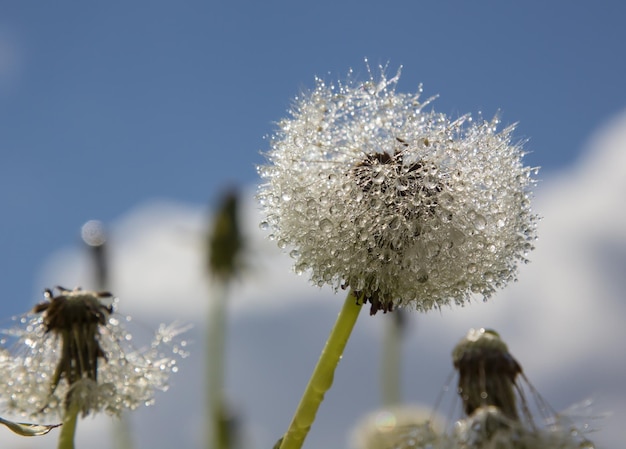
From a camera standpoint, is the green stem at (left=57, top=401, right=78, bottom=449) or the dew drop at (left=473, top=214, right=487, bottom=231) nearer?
the dew drop at (left=473, top=214, right=487, bottom=231)

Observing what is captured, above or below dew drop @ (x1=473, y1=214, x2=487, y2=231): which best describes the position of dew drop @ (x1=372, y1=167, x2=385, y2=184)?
above

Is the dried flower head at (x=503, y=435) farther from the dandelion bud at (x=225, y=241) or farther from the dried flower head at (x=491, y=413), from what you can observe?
the dandelion bud at (x=225, y=241)

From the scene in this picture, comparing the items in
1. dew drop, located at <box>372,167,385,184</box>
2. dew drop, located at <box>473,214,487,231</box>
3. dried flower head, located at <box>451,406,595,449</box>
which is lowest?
dried flower head, located at <box>451,406,595,449</box>

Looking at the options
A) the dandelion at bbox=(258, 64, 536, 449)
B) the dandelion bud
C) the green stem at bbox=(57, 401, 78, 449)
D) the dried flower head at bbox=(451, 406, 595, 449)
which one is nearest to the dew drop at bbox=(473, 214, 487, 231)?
the dandelion at bbox=(258, 64, 536, 449)

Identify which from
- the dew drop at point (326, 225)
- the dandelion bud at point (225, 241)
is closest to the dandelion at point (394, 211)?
the dew drop at point (326, 225)

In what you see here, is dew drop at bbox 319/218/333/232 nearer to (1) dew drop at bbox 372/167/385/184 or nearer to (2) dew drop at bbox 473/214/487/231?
(1) dew drop at bbox 372/167/385/184

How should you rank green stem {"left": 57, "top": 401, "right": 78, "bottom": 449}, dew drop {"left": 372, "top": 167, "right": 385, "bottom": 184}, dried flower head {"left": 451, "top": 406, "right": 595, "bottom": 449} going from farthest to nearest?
1. green stem {"left": 57, "top": 401, "right": 78, "bottom": 449}
2. dew drop {"left": 372, "top": 167, "right": 385, "bottom": 184}
3. dried flower head {"left": 451, "top": 406, "right": 595, "bottom": 449}

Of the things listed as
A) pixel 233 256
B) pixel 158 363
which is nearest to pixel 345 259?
pixel 158 363

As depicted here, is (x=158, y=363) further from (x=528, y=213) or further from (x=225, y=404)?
(x=225, y=404)

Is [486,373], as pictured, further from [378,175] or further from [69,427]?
[69,427]
